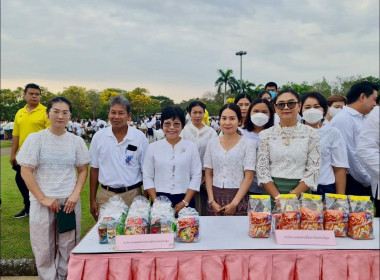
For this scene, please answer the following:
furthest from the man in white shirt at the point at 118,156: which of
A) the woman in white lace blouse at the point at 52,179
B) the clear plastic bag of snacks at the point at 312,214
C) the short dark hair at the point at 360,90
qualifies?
the short dark hair at the point at 360,90

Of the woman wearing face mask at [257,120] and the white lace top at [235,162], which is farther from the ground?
the woman wearing face mask at [257,120]

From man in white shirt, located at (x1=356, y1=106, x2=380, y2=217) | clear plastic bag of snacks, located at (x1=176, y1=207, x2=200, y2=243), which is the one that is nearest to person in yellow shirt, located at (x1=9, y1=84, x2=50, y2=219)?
clear plastic bag of snacks, located at (x1=176, y1=207, x2=200, y2=243)

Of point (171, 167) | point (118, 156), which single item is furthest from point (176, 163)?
point (118, 156)

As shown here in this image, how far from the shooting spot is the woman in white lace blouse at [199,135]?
3.29m

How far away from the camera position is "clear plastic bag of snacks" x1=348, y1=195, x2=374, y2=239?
1906 millimetres

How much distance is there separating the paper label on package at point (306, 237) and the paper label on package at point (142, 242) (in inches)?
27.2

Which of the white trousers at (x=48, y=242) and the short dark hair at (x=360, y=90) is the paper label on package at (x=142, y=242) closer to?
the white trousers at (x=48, y=242)

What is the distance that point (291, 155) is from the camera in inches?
93.8

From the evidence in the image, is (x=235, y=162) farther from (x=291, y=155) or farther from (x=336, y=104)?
(x=336, y=104)

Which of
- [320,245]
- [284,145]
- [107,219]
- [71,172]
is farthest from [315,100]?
[71,172]

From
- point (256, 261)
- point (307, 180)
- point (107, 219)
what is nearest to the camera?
point (256, 261)

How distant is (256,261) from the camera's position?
181 centimetres

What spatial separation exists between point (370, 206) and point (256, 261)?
2.77 feet

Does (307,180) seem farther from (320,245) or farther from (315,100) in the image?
(315,100)
